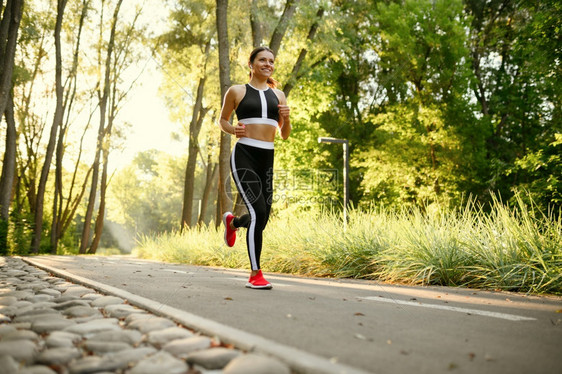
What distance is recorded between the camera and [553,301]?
4.13m

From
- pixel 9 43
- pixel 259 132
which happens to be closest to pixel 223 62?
pixel 9 43

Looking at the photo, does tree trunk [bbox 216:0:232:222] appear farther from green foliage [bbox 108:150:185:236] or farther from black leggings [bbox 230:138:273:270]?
green foliage [bbox 108:150:185:236]

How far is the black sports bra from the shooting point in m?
4.80

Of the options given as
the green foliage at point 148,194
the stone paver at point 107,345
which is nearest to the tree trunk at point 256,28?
the stone paver at point 107,345

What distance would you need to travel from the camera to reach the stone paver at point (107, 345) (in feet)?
6.64

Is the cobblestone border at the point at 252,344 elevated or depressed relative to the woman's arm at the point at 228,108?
depressed

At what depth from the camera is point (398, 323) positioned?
3.02 m

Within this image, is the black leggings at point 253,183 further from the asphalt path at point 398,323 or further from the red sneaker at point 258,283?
the asphalt path at point 398,323

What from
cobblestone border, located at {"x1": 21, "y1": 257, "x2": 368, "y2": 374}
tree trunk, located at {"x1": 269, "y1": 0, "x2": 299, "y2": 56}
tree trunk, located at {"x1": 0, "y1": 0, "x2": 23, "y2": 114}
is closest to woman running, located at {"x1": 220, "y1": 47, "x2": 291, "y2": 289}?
cobblestone border, located at {"x1": 21, "y1": 257, "x2": 368, "y2": 374}

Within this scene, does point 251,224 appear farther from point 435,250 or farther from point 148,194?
point 148,194

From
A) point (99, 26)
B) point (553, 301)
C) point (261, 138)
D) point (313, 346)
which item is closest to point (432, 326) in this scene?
point (313, 346)

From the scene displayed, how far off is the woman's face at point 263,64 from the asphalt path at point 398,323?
7.56ft

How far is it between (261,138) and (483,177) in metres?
20.6

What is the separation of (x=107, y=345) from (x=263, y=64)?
3.41m
